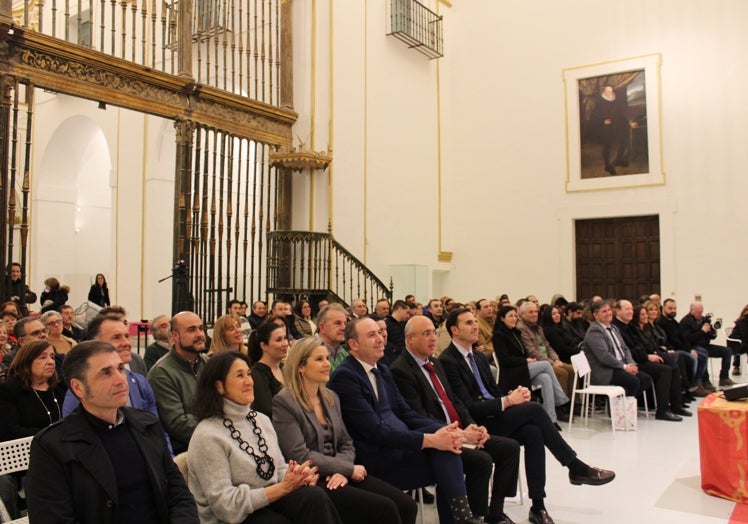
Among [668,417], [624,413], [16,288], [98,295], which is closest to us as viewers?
[624,413]

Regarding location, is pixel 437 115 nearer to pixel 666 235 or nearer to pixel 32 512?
pixel 666 235

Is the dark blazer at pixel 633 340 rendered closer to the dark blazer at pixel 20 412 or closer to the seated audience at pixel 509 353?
the seated audience at pixel 509 353

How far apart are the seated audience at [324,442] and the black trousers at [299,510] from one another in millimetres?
252

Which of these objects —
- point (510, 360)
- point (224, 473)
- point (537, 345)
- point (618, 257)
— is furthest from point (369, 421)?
point (618, 257)

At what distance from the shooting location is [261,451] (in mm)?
2766

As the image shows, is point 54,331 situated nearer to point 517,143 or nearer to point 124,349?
point 124,349

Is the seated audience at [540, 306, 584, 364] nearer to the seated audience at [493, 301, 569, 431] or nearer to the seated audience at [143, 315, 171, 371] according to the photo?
the seated audience at [493, 301, 569, 431]

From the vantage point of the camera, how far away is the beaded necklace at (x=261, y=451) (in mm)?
2715

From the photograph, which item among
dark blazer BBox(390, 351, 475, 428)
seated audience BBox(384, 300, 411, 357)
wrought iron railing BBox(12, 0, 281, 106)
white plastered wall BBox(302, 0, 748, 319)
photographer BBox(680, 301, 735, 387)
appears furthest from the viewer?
white plastered wall BBox(302, 0, 748, 319)

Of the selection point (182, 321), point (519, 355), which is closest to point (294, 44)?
point (519, 355)

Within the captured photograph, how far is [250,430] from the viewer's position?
9.12 ft

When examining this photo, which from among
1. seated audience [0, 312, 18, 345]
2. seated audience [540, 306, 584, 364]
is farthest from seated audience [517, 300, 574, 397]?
seated audience [0, 312, 18, 345]

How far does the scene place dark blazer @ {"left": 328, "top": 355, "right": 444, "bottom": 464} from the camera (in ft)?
11.3

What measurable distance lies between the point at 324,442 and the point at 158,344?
2.00m
